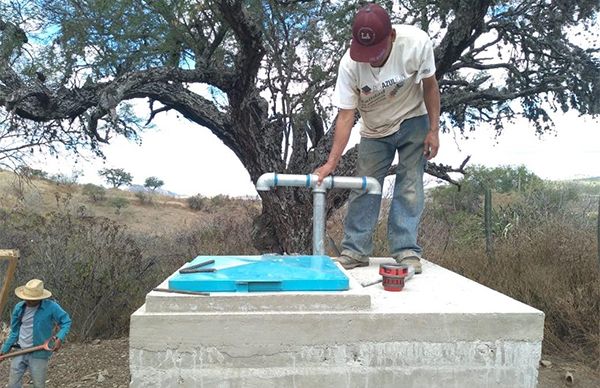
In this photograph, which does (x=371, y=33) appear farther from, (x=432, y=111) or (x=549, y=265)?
(x=549, y=265)

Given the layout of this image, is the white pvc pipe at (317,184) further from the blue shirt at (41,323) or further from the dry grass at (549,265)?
the dry grass at (549,265)

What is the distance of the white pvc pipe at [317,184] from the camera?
341cm

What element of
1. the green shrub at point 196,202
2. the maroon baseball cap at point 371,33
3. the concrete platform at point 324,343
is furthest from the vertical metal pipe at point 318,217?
the green shrub at point 196,202

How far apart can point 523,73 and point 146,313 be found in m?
7.85

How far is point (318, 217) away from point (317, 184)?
25 cm

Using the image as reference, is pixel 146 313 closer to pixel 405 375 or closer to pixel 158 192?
pixel 405 375

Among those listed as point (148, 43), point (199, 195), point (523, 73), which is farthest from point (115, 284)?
point (199, 195)

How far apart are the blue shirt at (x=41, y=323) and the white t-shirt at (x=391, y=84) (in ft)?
9.17


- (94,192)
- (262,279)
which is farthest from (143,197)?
(262,279)

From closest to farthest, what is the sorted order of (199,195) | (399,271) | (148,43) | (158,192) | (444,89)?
(399,271)
(148,43)
(444,89)
(199,195)
(158,192)

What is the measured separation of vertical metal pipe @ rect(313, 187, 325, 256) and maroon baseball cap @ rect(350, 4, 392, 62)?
2.81 feet

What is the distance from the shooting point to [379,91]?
353 cm

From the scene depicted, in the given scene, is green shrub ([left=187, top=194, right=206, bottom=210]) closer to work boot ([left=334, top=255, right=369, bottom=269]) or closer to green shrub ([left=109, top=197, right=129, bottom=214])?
green shrub ([left=109, top=197, right=129, bottom=214])

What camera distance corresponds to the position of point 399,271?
2.98 meters
